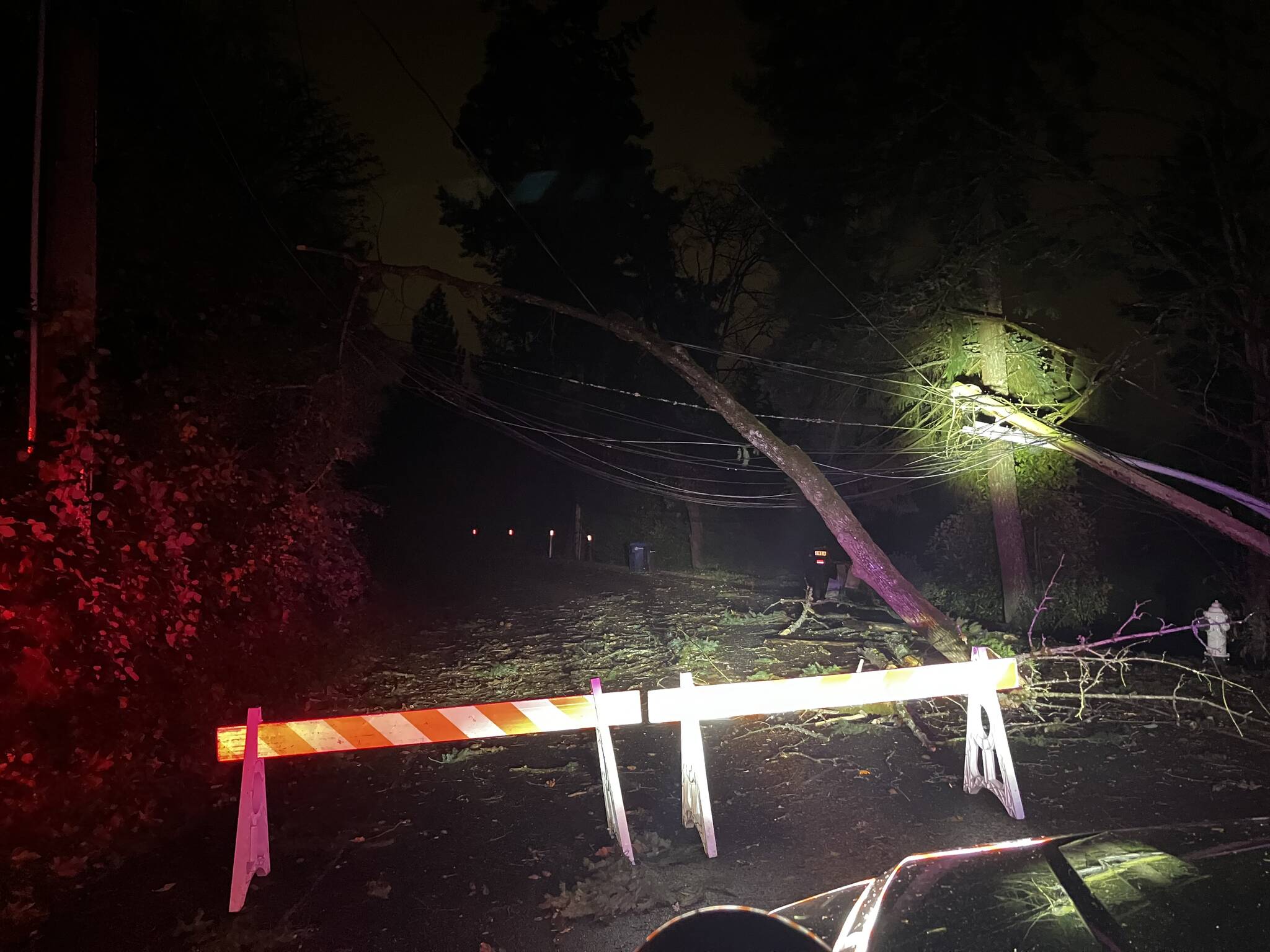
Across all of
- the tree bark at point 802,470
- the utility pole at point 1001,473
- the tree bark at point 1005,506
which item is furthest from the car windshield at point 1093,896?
the tree bark at point 1005,506

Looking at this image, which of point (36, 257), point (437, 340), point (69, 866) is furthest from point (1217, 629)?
point (437, 340)

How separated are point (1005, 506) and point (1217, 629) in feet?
14.1

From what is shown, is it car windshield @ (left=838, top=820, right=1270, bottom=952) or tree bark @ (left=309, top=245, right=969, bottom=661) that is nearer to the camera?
car windshield @ (left=838, top=820, right=1270, bottom=952)

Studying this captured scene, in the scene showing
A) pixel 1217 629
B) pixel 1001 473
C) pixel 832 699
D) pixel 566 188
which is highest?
pixel 566 188

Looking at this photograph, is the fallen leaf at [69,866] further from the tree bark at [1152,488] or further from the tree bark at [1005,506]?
the tree bark at [1005,506]

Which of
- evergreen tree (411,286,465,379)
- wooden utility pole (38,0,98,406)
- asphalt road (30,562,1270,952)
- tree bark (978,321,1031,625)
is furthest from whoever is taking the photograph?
evergreen tree (411,286,465,379)

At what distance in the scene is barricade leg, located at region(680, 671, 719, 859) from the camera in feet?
14.5

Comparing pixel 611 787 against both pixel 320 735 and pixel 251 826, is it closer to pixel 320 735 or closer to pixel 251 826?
pixel 320 735

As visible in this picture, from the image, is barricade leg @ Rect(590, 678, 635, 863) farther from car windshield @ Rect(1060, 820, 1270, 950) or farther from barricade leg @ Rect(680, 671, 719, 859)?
car windshield @ Rect(1060, 820, 1270, 950)

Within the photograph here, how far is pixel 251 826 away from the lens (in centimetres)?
396

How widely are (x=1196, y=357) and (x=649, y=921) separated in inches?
651

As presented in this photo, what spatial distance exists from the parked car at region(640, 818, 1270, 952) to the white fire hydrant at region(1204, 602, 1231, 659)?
836cm

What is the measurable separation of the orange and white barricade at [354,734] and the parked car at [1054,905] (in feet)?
6.91

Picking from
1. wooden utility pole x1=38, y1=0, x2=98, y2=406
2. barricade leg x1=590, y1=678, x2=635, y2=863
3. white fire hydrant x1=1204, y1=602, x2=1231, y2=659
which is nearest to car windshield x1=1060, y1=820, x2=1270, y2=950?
barricade leg x1=590, y1=678, x2=635, y2=863
